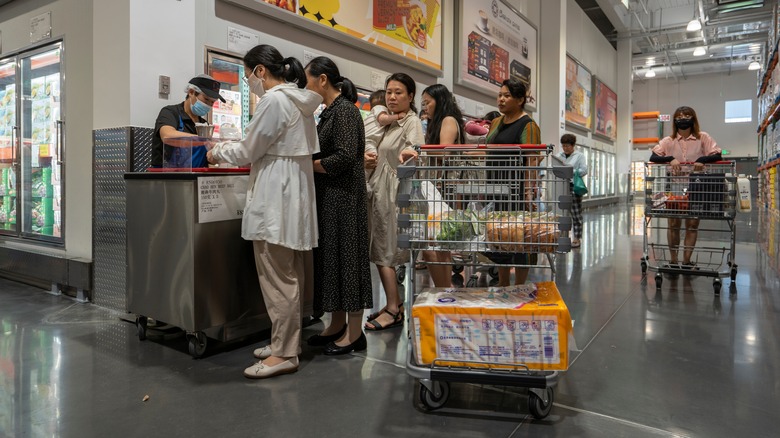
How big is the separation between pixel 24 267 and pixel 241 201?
298cm

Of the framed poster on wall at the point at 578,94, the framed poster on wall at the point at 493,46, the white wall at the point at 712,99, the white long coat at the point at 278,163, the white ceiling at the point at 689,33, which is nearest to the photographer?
the white long coat at the point at 278,163

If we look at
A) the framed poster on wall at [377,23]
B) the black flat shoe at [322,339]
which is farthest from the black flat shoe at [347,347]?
the framed poster on wall at [377,23]

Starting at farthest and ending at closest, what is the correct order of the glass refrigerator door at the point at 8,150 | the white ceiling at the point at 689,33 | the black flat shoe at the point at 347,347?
the white ceiling at the point at 689,33 < the glass refrigerator door at the point at 8,150 < the black flat shoe at the point at 347,347

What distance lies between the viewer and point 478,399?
7.18 ft

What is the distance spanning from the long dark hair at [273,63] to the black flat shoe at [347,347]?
1448 mm

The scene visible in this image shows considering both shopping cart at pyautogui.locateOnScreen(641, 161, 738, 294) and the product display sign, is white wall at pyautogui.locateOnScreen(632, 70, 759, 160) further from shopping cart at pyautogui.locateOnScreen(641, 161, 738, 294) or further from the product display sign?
the product display sign

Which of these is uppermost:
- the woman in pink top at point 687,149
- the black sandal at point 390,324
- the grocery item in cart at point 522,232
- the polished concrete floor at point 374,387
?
the woman in pink top at point 687,149

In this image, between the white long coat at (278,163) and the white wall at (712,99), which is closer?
the white long coat at (278,163)

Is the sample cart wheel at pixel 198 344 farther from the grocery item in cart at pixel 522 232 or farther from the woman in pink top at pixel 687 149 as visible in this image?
the woman in pink top at pixel 687 149

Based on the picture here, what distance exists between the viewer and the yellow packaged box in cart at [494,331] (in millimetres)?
1934

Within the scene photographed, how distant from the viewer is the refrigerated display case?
4656 millimetres

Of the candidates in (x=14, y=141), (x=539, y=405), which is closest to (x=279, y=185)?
(x=539, y=405)

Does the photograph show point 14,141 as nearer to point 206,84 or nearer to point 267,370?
point 206,84

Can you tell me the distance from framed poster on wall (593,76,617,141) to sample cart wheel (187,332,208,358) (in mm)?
17489
